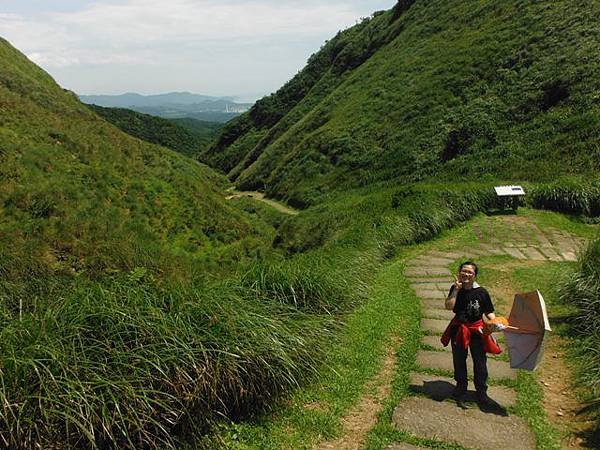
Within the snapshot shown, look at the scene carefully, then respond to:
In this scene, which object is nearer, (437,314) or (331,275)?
(437,314)

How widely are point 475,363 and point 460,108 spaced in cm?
2409

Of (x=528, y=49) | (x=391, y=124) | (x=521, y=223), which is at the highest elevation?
(x=528, y=49)

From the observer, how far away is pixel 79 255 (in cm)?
1552

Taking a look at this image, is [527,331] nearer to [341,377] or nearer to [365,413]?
[365,413]

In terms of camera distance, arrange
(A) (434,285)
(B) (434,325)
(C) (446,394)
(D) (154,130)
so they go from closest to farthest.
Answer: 1. (C) (446,394)
2. (B) (434,325)
3. (A) (434,285)
4. (D) (154,130)

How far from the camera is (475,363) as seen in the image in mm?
4699

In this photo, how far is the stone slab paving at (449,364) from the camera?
525 centimetres

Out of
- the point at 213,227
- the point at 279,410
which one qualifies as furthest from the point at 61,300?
the point at 213,227

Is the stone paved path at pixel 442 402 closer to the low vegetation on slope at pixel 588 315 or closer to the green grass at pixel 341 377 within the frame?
the green grass at pixel 341 377

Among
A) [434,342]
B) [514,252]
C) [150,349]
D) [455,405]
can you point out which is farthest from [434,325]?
[514,252]

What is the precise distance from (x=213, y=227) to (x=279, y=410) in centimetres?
1908

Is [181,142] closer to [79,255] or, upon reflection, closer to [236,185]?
[236,185]

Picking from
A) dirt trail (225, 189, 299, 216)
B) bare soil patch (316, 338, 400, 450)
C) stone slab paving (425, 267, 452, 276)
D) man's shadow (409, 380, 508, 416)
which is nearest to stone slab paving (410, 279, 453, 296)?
stone slab paving (425, 267, 452, 276)

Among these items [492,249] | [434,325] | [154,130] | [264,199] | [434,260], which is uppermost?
[154,130]
